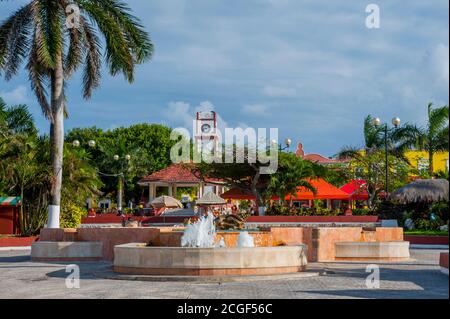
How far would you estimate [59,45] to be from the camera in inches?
993

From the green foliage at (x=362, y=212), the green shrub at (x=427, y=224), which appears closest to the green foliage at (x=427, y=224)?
the green shrub at (x=427, y=224)

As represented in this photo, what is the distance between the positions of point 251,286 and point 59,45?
14.4 m

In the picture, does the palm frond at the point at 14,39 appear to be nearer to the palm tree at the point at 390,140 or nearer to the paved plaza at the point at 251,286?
the paved plaza at the point at 251,286

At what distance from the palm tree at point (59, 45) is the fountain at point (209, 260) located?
9.18 m

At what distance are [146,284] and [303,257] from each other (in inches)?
170

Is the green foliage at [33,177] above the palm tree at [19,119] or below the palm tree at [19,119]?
below

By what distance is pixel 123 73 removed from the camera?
26.8 meters

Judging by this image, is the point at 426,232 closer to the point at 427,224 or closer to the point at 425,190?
the point at 427,224

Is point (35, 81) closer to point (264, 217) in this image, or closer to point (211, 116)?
point (264, 217)

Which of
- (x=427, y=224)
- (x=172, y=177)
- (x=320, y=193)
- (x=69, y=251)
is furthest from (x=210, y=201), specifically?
(x=69, y=251)

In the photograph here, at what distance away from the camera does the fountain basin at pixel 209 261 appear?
1575 centimetres
